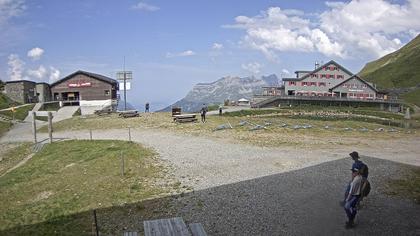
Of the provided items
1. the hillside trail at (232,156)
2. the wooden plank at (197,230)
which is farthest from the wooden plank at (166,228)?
the hillside trail at (232,156)

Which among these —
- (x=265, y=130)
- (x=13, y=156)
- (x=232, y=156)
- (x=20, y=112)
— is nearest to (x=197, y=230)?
(x=232, y=156)

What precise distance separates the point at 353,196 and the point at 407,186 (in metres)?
7.47

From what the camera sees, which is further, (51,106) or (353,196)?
(51,106)

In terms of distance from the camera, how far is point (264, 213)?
14.8 m

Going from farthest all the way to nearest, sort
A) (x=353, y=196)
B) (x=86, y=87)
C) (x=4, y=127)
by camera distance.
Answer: (x=86, y=87) < (x=4, y=127) < (x=353, y=196)

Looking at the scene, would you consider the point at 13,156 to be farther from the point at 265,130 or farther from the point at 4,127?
the point at 265,130

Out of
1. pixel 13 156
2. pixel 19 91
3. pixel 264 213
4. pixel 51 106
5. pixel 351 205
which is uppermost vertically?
pixel 19 91

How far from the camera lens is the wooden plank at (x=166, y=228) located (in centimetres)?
1120

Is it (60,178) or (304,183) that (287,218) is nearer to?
(304,183)

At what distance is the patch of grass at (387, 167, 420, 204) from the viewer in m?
17.2

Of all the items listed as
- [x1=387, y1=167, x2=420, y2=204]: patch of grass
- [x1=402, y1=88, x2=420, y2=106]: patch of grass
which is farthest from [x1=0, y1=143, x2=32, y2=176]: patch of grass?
[x1=402, y1=88, x2=420, y2=106]: patch of grass

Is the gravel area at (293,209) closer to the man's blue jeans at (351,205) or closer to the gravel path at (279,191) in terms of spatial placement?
the gravel path at (279,191)

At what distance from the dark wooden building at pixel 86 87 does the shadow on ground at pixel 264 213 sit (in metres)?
61.6

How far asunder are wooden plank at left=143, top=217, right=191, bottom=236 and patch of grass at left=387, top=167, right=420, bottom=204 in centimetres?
1104
